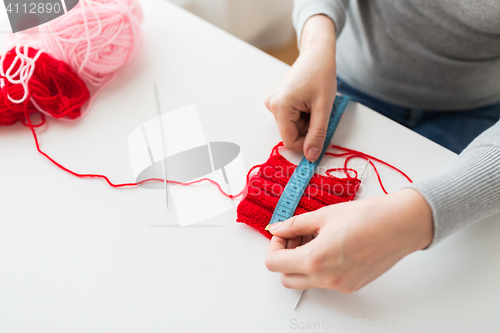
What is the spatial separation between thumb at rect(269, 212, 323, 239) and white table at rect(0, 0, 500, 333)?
0.06 meters

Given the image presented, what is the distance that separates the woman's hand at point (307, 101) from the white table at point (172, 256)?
0.06m

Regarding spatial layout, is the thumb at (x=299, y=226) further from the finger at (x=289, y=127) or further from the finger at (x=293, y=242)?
the finger at (x=289, y=127)

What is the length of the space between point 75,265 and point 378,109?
824mm

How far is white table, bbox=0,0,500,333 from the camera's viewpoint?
57 cm

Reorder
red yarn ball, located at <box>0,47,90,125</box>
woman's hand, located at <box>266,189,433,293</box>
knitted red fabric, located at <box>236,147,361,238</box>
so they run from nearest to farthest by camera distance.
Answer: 1. woman's hand, located at <box>266,189,433,293</box>
2. knitted red fabric, located at <box>236,147,361,238</box>
3. red yarn ball, located at <box>0,47,90,125</box>

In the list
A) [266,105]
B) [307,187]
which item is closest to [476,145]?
[307,187]

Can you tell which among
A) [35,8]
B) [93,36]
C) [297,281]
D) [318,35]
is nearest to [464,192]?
[297,281]

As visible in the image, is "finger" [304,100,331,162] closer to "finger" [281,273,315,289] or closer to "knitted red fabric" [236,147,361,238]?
"knitted red fabric" [236,147,361,238]

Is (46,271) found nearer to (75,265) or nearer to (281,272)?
(75,265)

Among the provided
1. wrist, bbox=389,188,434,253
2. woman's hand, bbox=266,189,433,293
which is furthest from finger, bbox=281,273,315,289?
wrist, bbox=389,188,434,253

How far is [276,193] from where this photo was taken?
2.26ft

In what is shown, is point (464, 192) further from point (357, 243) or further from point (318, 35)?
point (318, 35)

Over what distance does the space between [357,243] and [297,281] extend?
0.39ft

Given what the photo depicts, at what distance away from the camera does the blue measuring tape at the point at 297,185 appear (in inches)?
26.0
